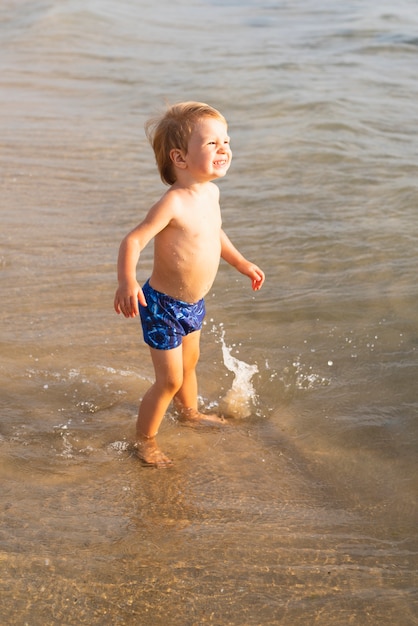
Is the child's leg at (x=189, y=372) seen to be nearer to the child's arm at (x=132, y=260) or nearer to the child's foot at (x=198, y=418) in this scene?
the child's foot at (x=198, y=418)

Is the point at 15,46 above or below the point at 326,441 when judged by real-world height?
above

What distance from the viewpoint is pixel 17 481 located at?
3326mm

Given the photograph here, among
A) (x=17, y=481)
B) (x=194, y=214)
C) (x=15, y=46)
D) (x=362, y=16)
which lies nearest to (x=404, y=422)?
(x=194, y=214)

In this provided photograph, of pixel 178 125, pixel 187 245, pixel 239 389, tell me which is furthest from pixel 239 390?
pixel 178 125

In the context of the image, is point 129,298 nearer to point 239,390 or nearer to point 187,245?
point 187,245

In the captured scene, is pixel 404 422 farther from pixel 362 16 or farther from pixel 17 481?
pixel 362 16

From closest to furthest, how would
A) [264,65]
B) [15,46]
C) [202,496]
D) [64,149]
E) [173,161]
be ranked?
[202,496] < [173,161] < [64,149] < [264,65] < [15,46]

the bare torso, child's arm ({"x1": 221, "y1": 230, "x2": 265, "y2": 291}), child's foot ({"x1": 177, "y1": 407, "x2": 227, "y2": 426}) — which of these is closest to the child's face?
the bare torso

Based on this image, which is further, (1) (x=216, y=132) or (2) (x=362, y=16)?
(2) (x=362, y=16)

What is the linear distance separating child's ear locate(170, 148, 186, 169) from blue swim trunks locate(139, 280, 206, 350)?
20.1 inches

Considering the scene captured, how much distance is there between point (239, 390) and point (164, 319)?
29.3 inches

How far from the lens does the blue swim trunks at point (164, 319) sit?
141 inches

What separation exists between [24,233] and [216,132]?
2.73 metres

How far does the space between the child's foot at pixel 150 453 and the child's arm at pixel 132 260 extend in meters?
0.60
